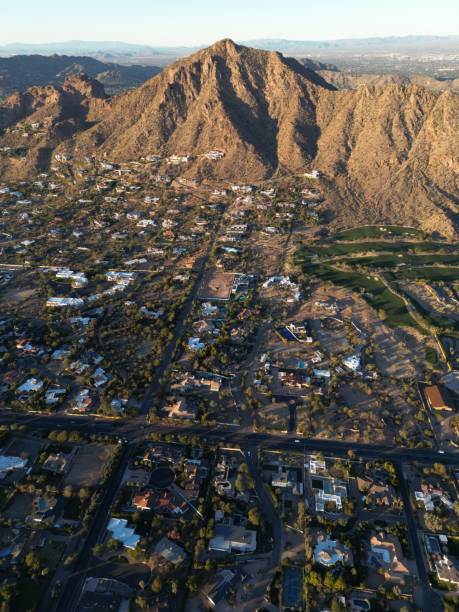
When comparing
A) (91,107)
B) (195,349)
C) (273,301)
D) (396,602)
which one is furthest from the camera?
(91,107)

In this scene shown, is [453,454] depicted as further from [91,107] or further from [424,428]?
[91,107]

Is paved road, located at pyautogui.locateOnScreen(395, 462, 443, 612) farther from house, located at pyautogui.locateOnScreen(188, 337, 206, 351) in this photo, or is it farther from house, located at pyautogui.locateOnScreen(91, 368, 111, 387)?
house, located at pyautogui.locateOnScreen(91, 368, 111, 387)

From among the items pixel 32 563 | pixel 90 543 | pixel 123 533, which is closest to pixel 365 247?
pixel 123 533

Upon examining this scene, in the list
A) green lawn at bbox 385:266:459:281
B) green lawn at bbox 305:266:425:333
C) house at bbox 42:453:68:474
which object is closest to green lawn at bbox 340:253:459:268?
green lawn at bbox 385:266:459:281

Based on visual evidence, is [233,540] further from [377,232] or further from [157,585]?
[377,232]

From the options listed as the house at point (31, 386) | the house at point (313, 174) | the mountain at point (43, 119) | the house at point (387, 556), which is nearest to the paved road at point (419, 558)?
the house at point (387, 556)

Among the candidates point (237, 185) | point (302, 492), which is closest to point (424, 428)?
point (302, 492)

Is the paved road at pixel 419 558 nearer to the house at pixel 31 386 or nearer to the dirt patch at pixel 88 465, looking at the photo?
the dirt patch at pixel 88 465
